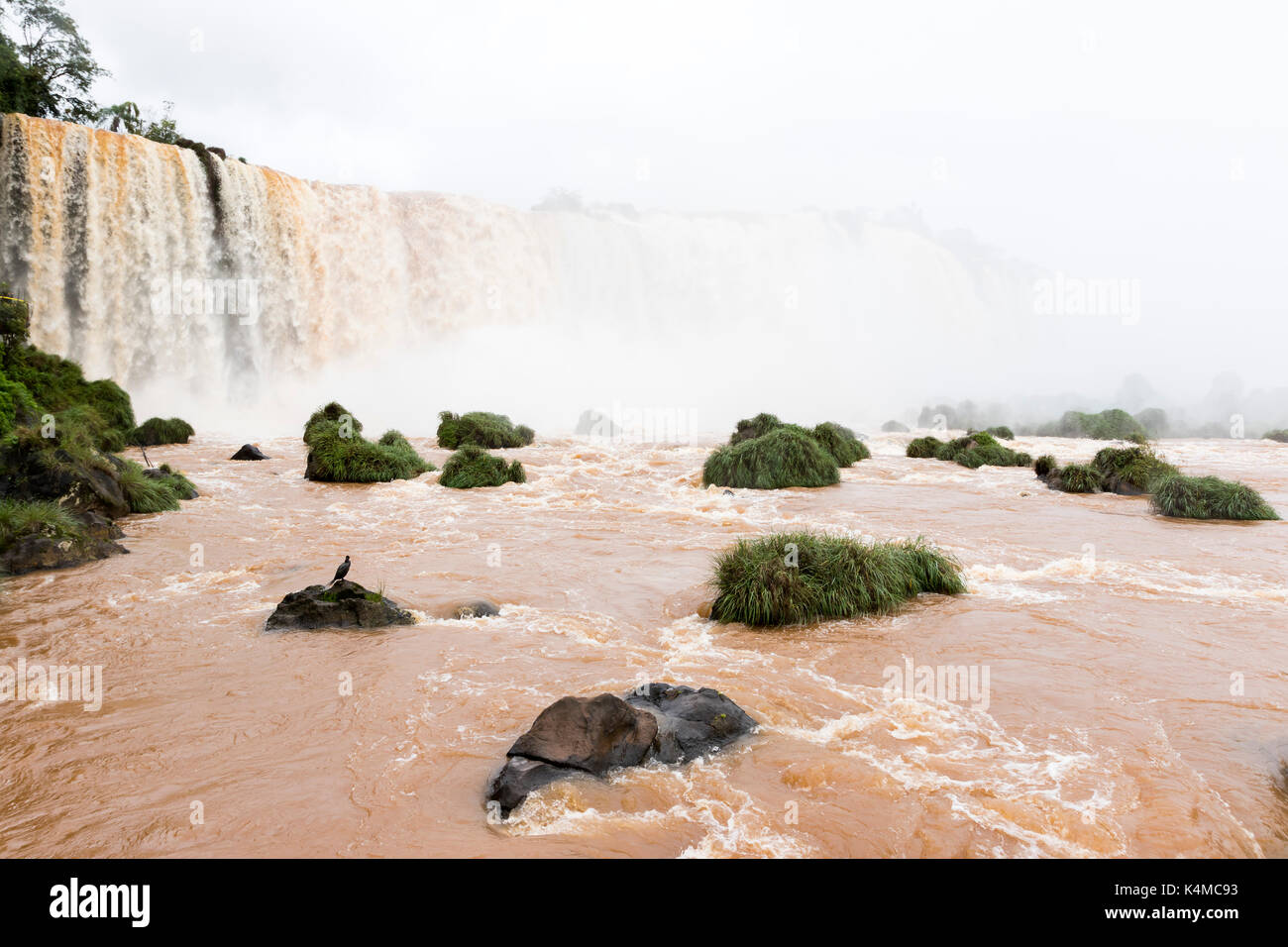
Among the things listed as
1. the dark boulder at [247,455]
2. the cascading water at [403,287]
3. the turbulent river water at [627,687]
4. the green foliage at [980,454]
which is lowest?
the turbulent river water at [627,687]

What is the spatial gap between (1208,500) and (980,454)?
9.90 metres

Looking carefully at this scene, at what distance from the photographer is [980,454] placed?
77.3ft

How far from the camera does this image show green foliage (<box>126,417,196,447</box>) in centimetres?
2495

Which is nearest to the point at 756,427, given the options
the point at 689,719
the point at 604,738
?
the point at 689,719

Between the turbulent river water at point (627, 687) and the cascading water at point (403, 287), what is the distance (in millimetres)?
25057

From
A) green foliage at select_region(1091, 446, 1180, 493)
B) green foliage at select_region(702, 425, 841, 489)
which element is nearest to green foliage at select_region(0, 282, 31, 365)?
green foliage at select_region(702, 425, 841, 489)

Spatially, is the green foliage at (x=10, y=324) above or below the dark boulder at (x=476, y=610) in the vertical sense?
above

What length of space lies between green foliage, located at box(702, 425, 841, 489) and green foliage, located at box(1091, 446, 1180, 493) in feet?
20.6

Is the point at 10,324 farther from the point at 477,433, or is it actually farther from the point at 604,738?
the point at 604,738

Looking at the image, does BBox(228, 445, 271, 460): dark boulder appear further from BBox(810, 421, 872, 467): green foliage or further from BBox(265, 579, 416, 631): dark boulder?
BBox(810, 421, 872, 467): green foliage

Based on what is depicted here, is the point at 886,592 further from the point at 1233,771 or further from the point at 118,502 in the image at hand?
the point at 118,502

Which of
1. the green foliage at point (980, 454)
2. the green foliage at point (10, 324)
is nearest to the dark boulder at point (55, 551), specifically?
the green foliage at point (10, 324)

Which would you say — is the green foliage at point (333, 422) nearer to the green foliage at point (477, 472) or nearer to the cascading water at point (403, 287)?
the green foliage at point (477, 472)

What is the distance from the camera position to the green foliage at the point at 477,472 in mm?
17844
